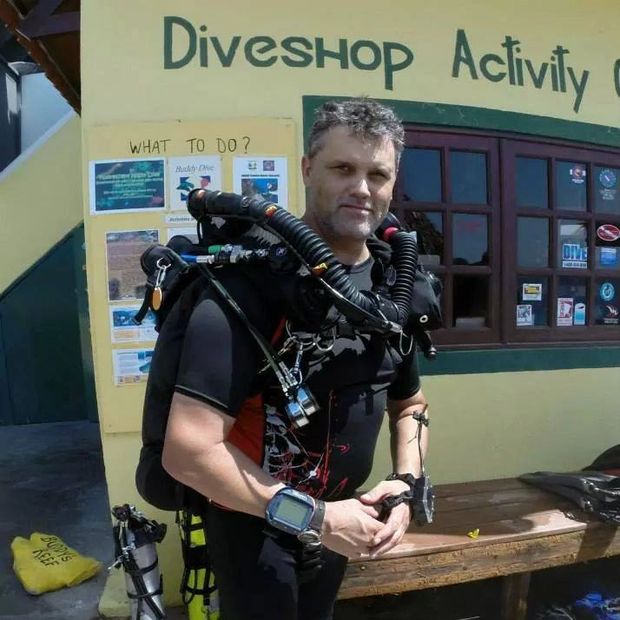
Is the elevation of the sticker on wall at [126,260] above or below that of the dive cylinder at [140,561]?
above

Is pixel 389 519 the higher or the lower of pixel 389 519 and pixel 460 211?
the lower

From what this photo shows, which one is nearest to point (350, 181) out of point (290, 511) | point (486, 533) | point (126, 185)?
point (290, 511)

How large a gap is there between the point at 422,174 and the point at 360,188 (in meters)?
1.91

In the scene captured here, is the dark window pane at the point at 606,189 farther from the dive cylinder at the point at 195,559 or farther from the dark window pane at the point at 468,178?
the dive cylinder at the point at 195,559

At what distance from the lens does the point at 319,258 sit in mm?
1278

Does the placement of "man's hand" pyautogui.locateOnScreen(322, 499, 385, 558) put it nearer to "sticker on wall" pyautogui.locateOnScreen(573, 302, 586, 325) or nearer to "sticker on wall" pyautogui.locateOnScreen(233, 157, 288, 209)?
"sticker on wall" pyautogui.locateOnScreen(233, 157, 288, 209)

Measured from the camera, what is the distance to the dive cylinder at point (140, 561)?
207 cm

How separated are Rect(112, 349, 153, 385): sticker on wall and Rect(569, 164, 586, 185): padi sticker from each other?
2.69 m

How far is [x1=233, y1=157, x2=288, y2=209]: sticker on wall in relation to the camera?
283 cm

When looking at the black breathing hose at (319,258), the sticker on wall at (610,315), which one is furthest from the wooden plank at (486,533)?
the sticker on wall at (610,315)

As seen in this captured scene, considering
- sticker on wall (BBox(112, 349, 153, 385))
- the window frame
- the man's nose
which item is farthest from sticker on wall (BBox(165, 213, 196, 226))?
the man's nose

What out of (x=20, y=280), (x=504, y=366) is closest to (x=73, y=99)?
(x=20, y=280)

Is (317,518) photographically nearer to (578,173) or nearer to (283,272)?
(283,272)

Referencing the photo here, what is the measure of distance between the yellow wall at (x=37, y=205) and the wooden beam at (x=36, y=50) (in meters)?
1.71
